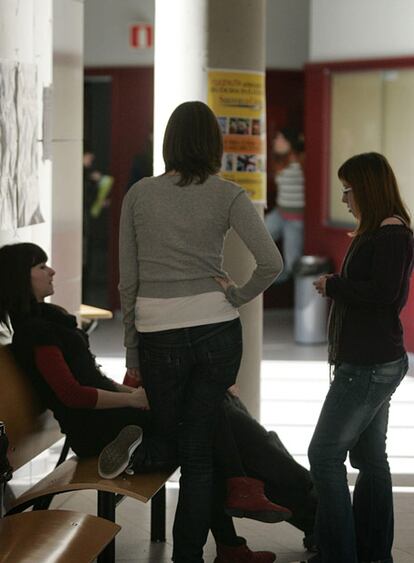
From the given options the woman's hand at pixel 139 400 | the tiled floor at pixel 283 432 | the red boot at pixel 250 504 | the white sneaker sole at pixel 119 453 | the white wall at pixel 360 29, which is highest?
the white wall at pixel 360 29

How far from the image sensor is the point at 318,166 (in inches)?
506

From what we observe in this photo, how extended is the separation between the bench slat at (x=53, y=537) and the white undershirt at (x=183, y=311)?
753mm

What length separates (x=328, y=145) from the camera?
41.7ft

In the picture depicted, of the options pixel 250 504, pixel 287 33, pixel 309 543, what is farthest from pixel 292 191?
pixel 250 504

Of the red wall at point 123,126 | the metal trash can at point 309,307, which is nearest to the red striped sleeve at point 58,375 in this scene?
the metal trash can at point 309,307

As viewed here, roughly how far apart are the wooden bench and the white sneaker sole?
0.12 feet

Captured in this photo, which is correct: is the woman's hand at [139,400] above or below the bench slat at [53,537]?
above

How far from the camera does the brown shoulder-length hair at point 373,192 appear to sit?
486cm

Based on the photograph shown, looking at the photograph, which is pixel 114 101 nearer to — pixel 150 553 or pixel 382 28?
pixel 382 28

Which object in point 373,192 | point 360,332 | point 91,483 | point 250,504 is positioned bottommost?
point 250,504

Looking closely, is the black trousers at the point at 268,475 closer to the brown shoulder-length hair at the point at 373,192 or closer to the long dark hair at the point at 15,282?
the long dark hair at the point at 15,282

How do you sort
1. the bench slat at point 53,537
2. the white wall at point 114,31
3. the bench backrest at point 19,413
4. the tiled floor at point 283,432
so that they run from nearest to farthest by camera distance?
the bench slat at point 53,537 → the bench backrest at point 19,413 → the tiled floor at point 283,432 → the white wall at point 114,31

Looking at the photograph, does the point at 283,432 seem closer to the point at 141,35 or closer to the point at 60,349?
the point at 60,349

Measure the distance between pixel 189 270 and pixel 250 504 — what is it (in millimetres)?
993
